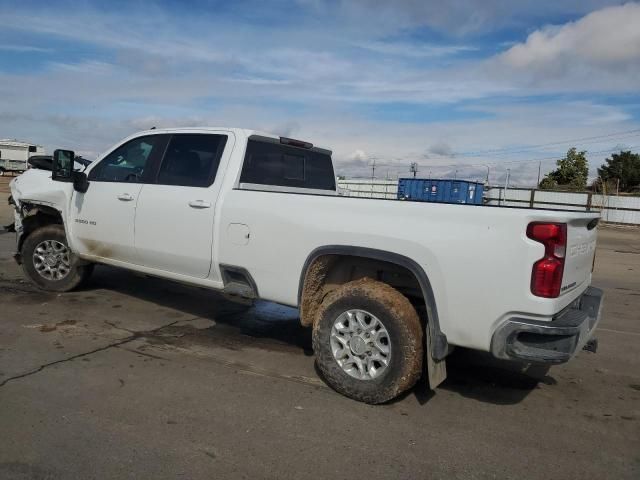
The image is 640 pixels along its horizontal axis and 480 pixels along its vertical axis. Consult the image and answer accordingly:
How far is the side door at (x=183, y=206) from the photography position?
4922 millimetres

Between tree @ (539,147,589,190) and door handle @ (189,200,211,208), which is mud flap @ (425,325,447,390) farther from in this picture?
tree @ (539,147,589,190)

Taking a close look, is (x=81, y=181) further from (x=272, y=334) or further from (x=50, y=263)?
→ (x=272, y=334)

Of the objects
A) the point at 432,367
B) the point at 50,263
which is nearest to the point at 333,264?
the point at 432,367

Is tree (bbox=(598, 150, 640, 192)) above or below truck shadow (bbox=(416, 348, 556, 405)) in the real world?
above

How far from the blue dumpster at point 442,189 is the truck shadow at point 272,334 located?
24991 mm

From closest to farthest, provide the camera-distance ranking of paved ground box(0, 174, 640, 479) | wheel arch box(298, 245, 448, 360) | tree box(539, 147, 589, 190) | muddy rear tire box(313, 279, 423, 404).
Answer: paved ground box(0, 174, 640, 479) < wheel arch box(298, 245, 448, 360) < muddy rear tire box(313, 279, 423, 404) < tree box(539, 147, 589, 190)

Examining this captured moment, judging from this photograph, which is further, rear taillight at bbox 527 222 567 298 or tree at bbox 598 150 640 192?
tree at bbox 598 150 640 192

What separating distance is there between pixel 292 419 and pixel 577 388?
2477 mm

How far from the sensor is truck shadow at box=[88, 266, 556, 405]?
4.41 meters

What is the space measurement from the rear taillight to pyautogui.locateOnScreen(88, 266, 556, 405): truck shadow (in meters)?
1.27

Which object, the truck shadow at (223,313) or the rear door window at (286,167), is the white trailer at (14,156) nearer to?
the truck shadow at (223,313)

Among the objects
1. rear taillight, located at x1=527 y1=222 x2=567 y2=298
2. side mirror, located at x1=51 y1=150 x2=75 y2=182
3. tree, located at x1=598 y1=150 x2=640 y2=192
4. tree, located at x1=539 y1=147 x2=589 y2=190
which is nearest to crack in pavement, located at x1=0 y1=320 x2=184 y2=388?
side mirror, located at x1=51 y1=150 x2=75 y2=182

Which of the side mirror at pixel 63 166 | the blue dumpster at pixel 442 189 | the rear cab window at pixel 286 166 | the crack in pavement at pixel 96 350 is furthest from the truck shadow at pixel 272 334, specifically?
the blue dumpster at pixel 442 189

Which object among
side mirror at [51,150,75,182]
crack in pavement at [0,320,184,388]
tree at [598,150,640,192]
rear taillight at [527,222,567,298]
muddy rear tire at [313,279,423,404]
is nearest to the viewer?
rear taillight at [527,222,567,298]
